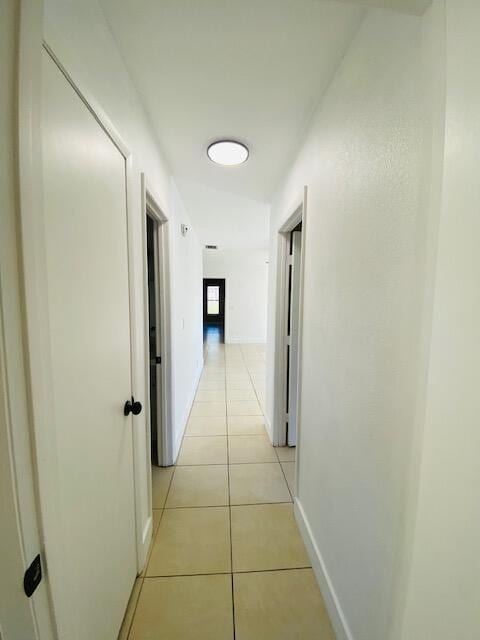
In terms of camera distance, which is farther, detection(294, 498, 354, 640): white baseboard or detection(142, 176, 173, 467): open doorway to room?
detection(142, 176, 173, 467): open doorway to room

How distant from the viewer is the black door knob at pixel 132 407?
1.24 meters

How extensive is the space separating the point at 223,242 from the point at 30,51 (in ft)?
16.8

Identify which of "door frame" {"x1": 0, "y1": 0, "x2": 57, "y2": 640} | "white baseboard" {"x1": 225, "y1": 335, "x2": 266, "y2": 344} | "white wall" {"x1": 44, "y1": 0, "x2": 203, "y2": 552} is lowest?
"white baseboard" {"x1": 225, "y1": 335, "x2": 266, "y2": 344}

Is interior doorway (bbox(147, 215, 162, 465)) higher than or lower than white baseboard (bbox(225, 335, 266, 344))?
higher

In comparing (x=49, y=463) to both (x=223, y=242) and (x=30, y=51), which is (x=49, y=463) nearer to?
(x=30, y=51)

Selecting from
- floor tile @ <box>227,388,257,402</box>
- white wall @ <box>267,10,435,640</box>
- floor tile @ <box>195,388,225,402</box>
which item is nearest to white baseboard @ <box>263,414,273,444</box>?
floor tile @ <box>227,388,257,402</box>

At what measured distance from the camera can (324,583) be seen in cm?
132

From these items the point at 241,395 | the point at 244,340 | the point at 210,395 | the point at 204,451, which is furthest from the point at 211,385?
the point at 244,340

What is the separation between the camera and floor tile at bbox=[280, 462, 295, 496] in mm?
2130

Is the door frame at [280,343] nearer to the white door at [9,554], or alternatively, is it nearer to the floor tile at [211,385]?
the floor tile at [211,385]

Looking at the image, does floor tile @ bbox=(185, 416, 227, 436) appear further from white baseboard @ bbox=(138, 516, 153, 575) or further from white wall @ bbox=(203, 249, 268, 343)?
white wall @ bbox=(203, 249, 268, 343)

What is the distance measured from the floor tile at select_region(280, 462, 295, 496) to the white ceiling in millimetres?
2544

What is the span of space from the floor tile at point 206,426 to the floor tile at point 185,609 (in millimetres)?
1475

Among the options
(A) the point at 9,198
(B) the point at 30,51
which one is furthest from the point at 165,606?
(B) the point at 30,51
